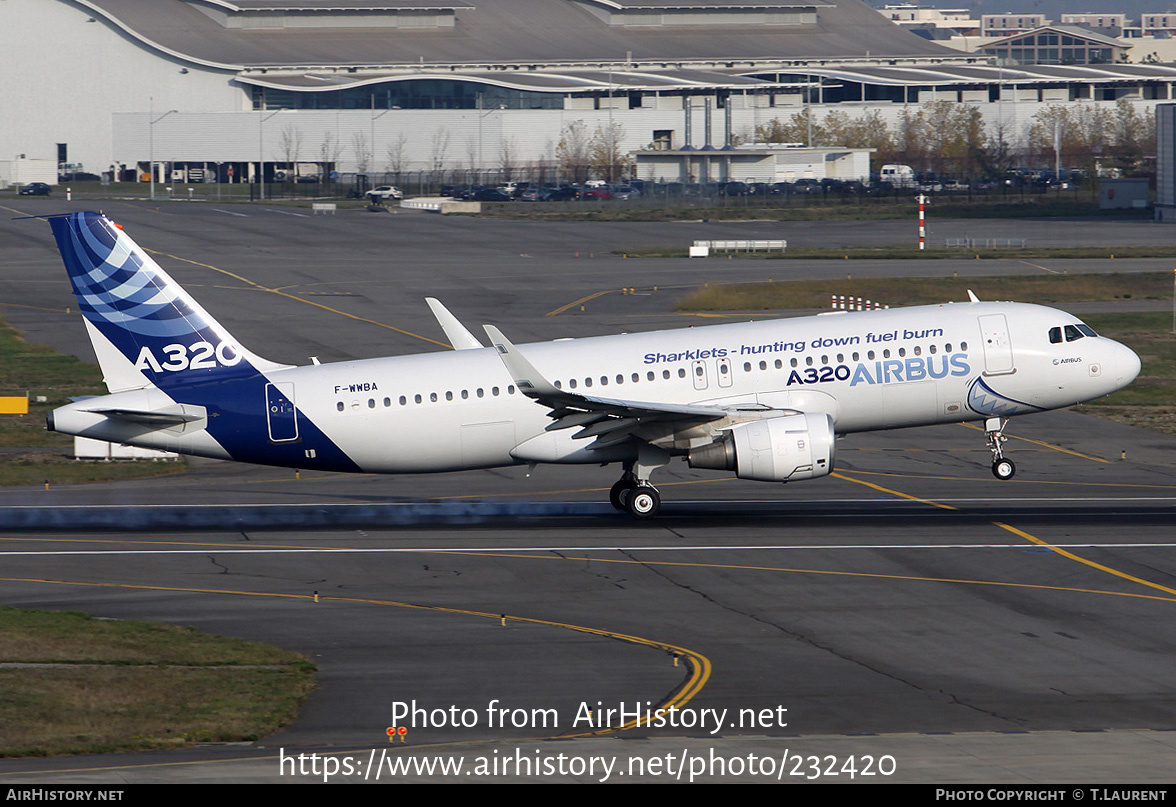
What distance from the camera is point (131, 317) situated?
123ft

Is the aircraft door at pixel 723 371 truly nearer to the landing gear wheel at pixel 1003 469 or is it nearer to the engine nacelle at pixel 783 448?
the engine nacelle at pixel 783 448

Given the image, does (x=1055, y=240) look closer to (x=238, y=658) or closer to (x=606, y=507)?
(x=606, y=507)

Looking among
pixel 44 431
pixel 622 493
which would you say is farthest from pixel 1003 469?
pixel 44 431

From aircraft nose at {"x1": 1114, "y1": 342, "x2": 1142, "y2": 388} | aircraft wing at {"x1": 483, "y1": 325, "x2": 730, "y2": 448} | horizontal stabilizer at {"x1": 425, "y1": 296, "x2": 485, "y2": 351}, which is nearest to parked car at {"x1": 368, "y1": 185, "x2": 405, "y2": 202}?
horizontal stabilizer at {"x1": 425, "y1": 296, "x2": 485, "y2": 351}

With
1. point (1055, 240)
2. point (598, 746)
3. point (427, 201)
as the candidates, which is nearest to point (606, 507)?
point (598, 746)

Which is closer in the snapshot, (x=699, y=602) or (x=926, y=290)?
(x=699, y=602)

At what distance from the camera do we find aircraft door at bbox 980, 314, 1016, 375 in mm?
38844

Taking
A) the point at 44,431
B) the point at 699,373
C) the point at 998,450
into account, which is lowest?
the point at 44,431

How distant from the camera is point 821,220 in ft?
474

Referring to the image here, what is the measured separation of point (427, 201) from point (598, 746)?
144m

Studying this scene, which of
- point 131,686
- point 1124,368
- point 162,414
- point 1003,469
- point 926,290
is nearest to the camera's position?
point 131,686

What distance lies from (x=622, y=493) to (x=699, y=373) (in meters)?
4.02

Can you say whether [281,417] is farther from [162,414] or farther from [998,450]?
[998,450]

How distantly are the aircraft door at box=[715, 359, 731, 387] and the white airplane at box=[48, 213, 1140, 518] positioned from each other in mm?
27
